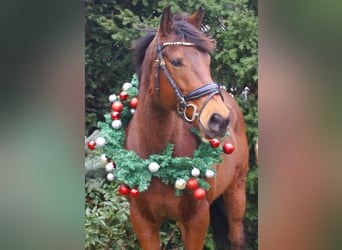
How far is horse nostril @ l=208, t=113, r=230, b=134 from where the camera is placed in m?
1.32

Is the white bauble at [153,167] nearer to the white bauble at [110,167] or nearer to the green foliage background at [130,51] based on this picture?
the white bauble at [110,167]

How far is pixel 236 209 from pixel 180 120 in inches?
21.3

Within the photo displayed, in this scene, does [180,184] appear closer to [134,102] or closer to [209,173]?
[209,173]

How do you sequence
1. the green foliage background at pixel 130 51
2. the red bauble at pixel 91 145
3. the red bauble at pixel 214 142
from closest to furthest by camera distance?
the red bauble at pixel 214 142
the red bauble at pixel 91 145
the green foliage background at pixel 130 51

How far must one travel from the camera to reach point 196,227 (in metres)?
1.62

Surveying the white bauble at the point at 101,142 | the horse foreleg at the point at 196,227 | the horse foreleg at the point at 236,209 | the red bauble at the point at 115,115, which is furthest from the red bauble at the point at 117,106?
the horse foreleg at the point at 236,209

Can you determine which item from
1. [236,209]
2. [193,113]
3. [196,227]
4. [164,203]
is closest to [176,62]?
[193,113]

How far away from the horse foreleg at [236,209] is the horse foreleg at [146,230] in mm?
376

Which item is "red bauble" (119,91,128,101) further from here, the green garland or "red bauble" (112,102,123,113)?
the green garland

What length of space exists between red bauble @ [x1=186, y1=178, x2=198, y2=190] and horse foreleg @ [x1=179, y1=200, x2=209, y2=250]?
16 centimetres

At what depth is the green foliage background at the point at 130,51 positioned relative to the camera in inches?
69.1

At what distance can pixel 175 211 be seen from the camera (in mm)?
1571

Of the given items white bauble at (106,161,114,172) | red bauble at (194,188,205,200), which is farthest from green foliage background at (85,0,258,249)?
red bauble at (194,188,205,200)
